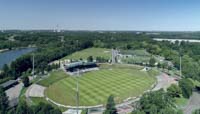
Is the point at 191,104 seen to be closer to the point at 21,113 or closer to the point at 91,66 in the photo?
the point at 21,113

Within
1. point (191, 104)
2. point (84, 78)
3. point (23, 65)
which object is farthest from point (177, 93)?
point (23, 65)

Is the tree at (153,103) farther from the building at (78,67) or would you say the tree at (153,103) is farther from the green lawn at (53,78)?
the building at (78,67)

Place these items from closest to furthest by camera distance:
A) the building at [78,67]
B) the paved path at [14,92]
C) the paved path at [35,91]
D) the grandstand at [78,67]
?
the paved path at [14,92], the paved path at [35,91], the grandstand at [78,67], the building at [78,67]

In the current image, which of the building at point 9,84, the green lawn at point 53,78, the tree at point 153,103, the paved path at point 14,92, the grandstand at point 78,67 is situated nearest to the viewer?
the tree at point 153,103

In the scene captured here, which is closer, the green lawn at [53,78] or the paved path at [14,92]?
the paved path at [14,92]

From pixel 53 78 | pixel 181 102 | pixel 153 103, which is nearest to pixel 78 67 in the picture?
pixel 53 78

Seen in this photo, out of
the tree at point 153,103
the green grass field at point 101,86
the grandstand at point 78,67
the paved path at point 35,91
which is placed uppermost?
the tree at point 153,103

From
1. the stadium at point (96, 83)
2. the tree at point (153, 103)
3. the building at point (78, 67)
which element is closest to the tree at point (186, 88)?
the stadium at point (96, 83)
